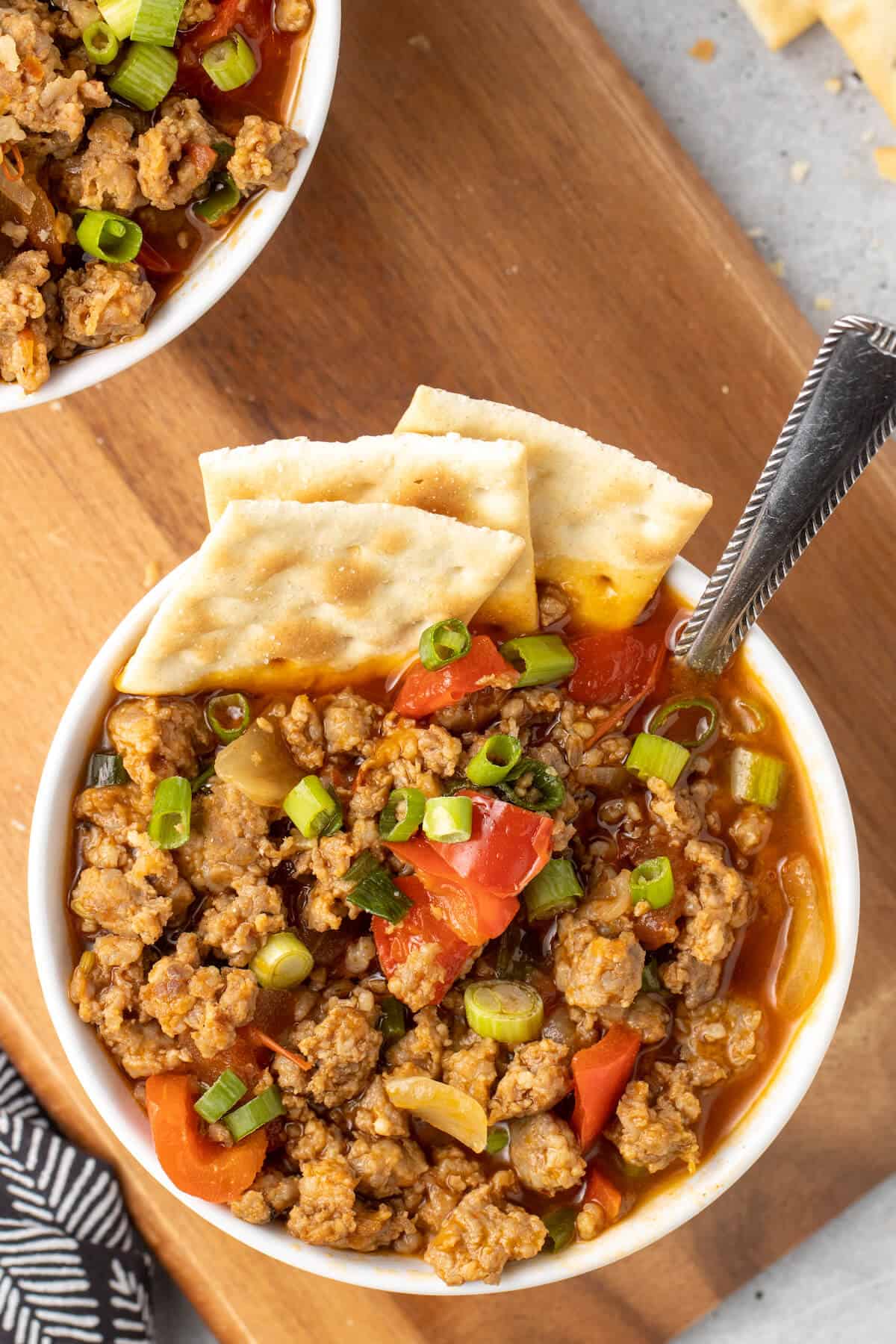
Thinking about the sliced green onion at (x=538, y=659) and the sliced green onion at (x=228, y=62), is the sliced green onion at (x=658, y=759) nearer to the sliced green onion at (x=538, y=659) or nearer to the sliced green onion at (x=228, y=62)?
the sliced green onion at (x=538, y=659)

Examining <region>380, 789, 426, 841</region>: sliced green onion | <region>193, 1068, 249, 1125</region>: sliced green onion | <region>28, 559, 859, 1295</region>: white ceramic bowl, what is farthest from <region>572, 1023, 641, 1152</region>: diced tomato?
<region>193, 1068, 249, 1125</region>: sliced green onion

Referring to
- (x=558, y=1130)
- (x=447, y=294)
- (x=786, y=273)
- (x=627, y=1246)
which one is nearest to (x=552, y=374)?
(x=447, y=294)

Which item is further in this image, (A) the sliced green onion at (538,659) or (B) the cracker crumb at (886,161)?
(B) the cracker crumb at (886,161)

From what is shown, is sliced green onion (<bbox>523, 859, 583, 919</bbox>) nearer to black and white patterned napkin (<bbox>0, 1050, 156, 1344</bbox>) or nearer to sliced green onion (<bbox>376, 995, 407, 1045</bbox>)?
sliced green onion (<bbox>376, 995, 407, 1045</bbox>)

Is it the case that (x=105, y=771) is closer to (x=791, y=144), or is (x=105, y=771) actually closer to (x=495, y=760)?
(x=495, y=760)

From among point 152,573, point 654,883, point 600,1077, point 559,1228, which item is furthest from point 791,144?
point 559,1228

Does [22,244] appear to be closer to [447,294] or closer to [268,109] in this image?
[268,109]

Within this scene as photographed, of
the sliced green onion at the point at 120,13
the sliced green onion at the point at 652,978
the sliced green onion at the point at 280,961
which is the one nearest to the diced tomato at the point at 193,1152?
the sliced green onion at the point at 280,961
